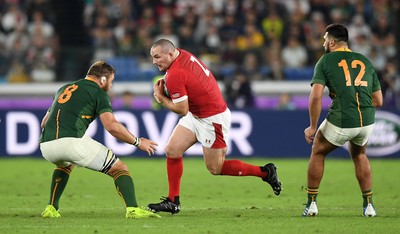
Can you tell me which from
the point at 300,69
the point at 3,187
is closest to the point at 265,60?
the point at 300,69

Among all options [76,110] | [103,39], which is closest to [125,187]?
[76,110]

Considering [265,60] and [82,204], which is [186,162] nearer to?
[265,60]

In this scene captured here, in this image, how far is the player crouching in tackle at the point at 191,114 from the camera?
35.1 feet

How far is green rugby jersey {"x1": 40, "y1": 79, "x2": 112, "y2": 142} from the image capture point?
10133mm

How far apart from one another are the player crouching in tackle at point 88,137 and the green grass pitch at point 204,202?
480 millimetres

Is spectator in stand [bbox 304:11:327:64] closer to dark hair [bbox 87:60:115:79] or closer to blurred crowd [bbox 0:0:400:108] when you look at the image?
blurred crowd [bbox 0:0:400:108]

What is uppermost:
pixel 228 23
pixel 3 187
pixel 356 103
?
pixel 228 23

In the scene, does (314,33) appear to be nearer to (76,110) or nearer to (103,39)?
(103,39)

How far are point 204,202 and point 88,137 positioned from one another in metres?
2.84

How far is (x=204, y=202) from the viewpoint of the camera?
1254cm

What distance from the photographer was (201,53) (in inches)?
887

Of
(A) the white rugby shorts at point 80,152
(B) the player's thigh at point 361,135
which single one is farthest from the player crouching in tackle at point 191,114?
(B) the player's thigh at point 361,135

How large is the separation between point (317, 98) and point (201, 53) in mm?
12540

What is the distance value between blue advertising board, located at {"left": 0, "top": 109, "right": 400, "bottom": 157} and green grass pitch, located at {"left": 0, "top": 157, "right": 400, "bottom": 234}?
50 cm
